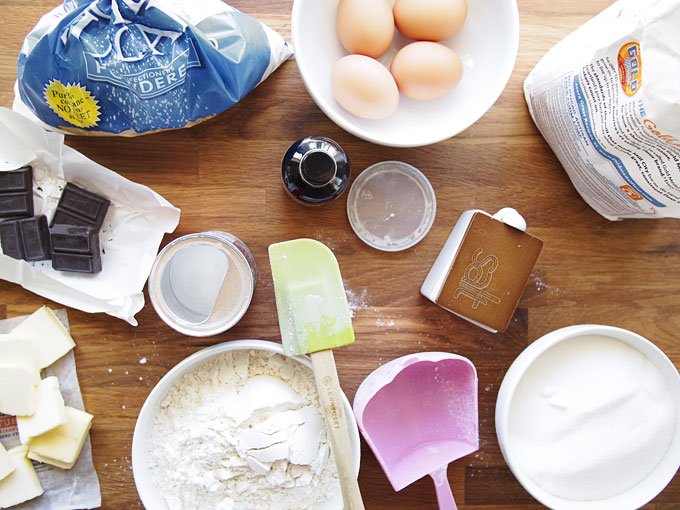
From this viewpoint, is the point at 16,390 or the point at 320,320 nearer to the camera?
the point at 320,320

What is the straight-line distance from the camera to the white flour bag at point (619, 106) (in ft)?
2.04

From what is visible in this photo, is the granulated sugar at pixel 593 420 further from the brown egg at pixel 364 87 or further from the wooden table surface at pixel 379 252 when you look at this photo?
the brown egg at pixel 364 87

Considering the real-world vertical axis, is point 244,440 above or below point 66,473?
above

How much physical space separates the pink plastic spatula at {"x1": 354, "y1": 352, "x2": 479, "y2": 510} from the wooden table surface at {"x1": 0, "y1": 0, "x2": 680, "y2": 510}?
0.06m

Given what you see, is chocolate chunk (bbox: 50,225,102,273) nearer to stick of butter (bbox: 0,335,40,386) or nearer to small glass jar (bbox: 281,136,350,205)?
stick of butter (bbox: 0,335,40,386)

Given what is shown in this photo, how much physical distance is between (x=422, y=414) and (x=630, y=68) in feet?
2.05

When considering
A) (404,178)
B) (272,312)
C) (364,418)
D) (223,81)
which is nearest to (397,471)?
(364,418)

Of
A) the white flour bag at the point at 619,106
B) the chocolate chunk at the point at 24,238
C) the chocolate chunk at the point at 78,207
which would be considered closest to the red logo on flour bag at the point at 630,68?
the white flour bag at the point at 619,106

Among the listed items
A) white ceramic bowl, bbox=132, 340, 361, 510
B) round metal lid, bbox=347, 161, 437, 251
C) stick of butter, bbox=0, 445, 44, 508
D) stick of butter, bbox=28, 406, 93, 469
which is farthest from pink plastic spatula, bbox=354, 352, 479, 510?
stick of butter, bbox=0, 445, 44, 508

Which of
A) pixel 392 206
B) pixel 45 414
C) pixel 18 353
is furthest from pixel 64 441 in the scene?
pixel 392 206

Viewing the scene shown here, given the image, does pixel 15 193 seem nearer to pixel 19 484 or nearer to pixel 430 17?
pixel 19 484

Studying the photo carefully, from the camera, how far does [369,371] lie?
910 mm

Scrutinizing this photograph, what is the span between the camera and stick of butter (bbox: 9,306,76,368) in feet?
2.88

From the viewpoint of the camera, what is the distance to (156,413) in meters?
0.83
